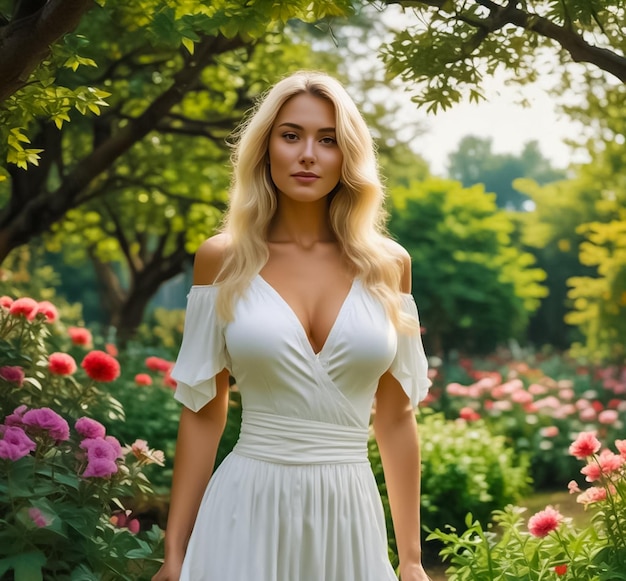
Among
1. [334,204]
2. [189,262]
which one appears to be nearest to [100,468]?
[334,204]

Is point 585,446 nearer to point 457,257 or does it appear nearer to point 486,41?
point 486,41

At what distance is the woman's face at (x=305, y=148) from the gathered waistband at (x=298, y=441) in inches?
23.8

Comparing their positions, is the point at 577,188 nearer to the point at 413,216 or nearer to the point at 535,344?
the point at 413,216

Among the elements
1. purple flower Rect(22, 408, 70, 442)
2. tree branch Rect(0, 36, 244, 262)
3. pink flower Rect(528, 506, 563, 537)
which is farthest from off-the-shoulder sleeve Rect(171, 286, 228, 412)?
tree branch Rect(0, 36, 244, 262)

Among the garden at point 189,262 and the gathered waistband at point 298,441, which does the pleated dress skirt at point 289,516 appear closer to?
the gathered waistband at point 298,441

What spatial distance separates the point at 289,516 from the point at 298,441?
18cm

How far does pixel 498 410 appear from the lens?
9.45 meters

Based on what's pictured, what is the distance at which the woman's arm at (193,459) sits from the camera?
2.50 metres

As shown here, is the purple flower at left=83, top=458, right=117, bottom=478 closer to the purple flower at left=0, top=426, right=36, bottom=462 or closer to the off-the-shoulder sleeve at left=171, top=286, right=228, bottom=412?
the purple flower at left=0, top=426, right=36, bottom=462

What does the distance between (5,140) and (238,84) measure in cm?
733

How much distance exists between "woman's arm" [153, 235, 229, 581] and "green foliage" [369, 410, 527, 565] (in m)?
3.74

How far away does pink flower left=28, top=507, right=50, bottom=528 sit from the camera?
2.90 metres

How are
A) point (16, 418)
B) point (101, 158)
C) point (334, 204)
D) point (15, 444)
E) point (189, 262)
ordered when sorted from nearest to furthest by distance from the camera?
1. point (334, 204)
2. point (15, 444)
3. point (16, 418)
4. point (101, 158)
5. point (189, 262)

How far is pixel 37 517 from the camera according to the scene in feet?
9.56
